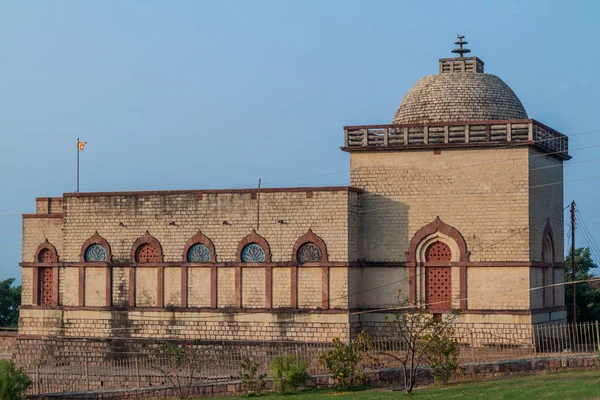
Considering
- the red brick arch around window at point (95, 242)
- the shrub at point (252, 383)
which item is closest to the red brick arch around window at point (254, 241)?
the red brick arch around window at point (95, 242)

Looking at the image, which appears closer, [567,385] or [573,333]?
[567,385]

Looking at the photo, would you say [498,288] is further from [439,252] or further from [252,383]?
[252,383]

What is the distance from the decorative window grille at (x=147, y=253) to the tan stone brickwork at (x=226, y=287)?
7.76ft

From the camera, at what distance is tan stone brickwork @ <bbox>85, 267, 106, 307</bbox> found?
119 ft

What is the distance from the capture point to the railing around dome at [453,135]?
32188 mm

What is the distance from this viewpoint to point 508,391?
24844mm

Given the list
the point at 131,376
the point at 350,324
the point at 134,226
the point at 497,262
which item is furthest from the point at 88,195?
the point at 497,262

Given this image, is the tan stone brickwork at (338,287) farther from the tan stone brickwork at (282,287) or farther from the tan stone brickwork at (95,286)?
the tan stone brickwork at (95,286)

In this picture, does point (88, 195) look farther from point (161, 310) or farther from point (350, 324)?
point (350, 324)

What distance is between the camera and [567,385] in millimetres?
24844

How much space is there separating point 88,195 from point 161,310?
4724 mm

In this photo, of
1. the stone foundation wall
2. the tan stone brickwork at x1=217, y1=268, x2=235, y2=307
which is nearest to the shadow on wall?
the tan stone brickwork at x1=217, y1=268, x2=235, y2=307

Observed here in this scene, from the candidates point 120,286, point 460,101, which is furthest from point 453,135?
point 120,286

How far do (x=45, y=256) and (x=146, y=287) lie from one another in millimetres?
4329
